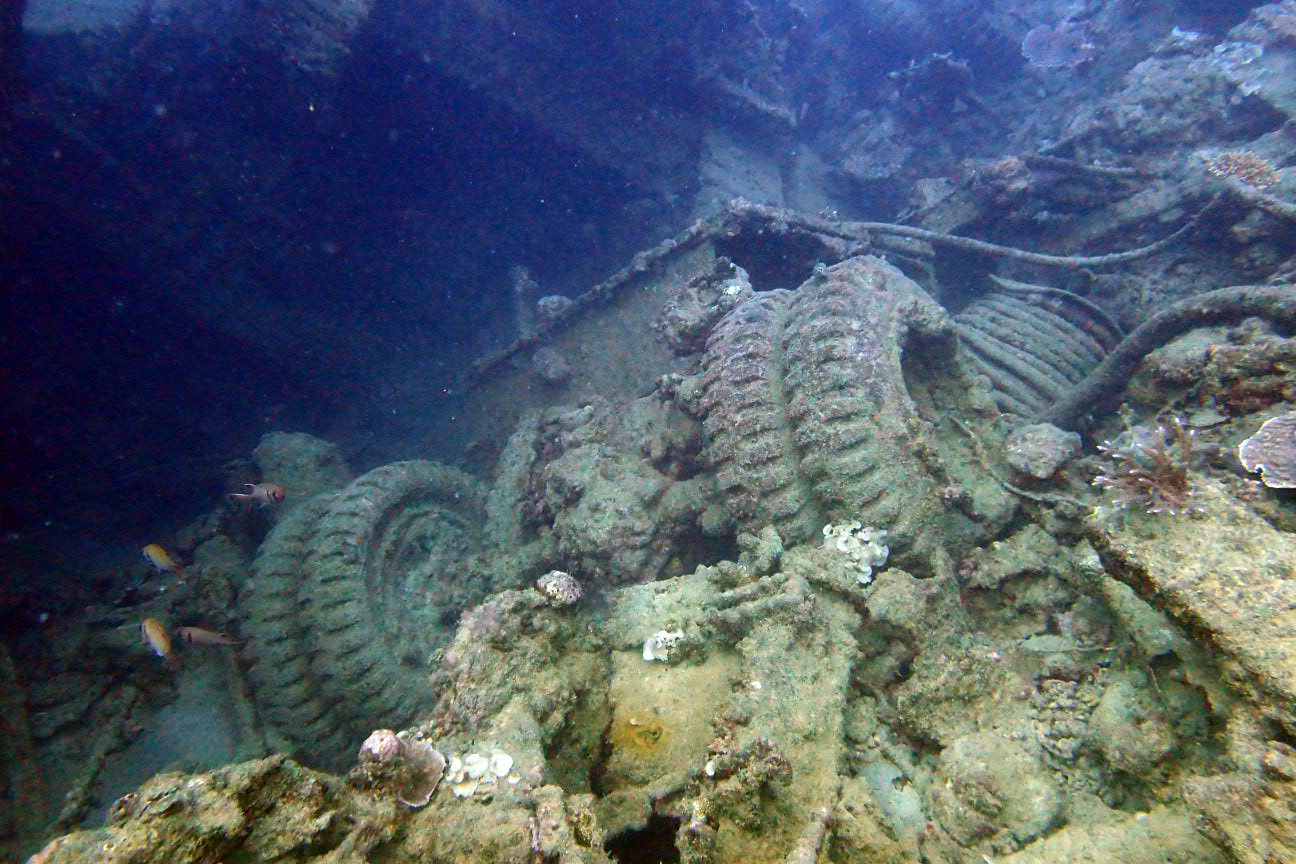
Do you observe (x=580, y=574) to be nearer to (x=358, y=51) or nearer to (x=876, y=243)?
(x=876, y=243)

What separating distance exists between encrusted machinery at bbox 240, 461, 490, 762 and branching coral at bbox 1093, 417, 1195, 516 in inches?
204

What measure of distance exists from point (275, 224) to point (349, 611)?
1116 centimetres

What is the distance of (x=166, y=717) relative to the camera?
561 centimetres

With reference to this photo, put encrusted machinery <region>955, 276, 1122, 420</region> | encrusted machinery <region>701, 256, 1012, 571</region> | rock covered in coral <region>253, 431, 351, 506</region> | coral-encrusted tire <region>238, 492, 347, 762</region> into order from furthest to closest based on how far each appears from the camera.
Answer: rock covered in coral <region>253, 431, 351, 506</region> → encrusted machinery <region>955, 276, 1122, 420</region> → coral-encrusted tire <region>238, 492, 347, 762</region> → encrusted machinery <region>701, 256, 1012, 571</region>

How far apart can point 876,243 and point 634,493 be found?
6.11 metres

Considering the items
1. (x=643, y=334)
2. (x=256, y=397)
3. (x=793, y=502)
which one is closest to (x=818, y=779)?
(x=793, y=502)

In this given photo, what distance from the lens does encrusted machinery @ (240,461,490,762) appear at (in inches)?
203

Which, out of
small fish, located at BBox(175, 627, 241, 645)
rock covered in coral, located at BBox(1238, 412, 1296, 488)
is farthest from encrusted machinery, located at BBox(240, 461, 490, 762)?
rock covered in coral, located at BBox(1238, 412, 1296, 488)

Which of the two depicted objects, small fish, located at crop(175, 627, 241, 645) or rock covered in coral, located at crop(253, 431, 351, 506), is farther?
rock covered in coral, located at crop(253, 431, 351, 506)

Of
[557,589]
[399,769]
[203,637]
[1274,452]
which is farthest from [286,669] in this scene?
[1274,452]

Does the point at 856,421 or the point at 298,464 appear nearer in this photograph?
the point at 856,421

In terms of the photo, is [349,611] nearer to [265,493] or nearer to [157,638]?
[157,638]

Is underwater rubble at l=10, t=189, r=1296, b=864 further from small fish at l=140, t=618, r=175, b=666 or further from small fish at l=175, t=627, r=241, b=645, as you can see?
small fish at l=140, t=618, r=175, b=666

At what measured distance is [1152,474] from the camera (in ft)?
9.03
